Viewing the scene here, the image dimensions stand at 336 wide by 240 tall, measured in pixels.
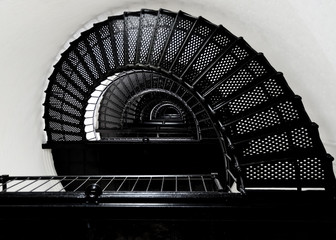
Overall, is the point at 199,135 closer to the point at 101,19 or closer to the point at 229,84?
the point at 229,84

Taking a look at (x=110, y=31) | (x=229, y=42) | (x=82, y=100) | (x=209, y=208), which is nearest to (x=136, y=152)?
(x=82, y=100)

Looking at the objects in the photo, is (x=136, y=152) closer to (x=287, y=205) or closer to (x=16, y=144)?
(x=16, y=144)

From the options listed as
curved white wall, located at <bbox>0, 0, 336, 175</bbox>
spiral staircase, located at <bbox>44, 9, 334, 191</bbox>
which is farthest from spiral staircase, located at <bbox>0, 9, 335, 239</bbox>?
curved white wall, located at <bbox>0, 0, 336, 175</bbox>

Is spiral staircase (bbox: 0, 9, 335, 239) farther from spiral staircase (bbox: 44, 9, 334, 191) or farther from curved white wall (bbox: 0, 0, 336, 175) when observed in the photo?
curved white wall (bbox: 0, 0, 336, 175)

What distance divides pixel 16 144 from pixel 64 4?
243cm

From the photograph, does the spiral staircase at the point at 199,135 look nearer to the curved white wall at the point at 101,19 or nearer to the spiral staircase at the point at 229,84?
the spiral staircase at the point at 229,84

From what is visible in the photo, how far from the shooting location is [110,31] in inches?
150

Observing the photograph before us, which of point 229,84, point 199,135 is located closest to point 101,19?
point 229,84

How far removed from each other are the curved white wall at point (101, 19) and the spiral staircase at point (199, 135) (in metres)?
0.21

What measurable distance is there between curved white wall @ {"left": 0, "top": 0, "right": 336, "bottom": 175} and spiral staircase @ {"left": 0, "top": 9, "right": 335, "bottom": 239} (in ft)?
0.69

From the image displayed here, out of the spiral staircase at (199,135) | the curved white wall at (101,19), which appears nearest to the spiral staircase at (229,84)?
the spiral staircase at (199,135)

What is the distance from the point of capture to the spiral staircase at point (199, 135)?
1.65 meters

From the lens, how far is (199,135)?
4711 millimetres

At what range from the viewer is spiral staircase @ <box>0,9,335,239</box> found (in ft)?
5.41
